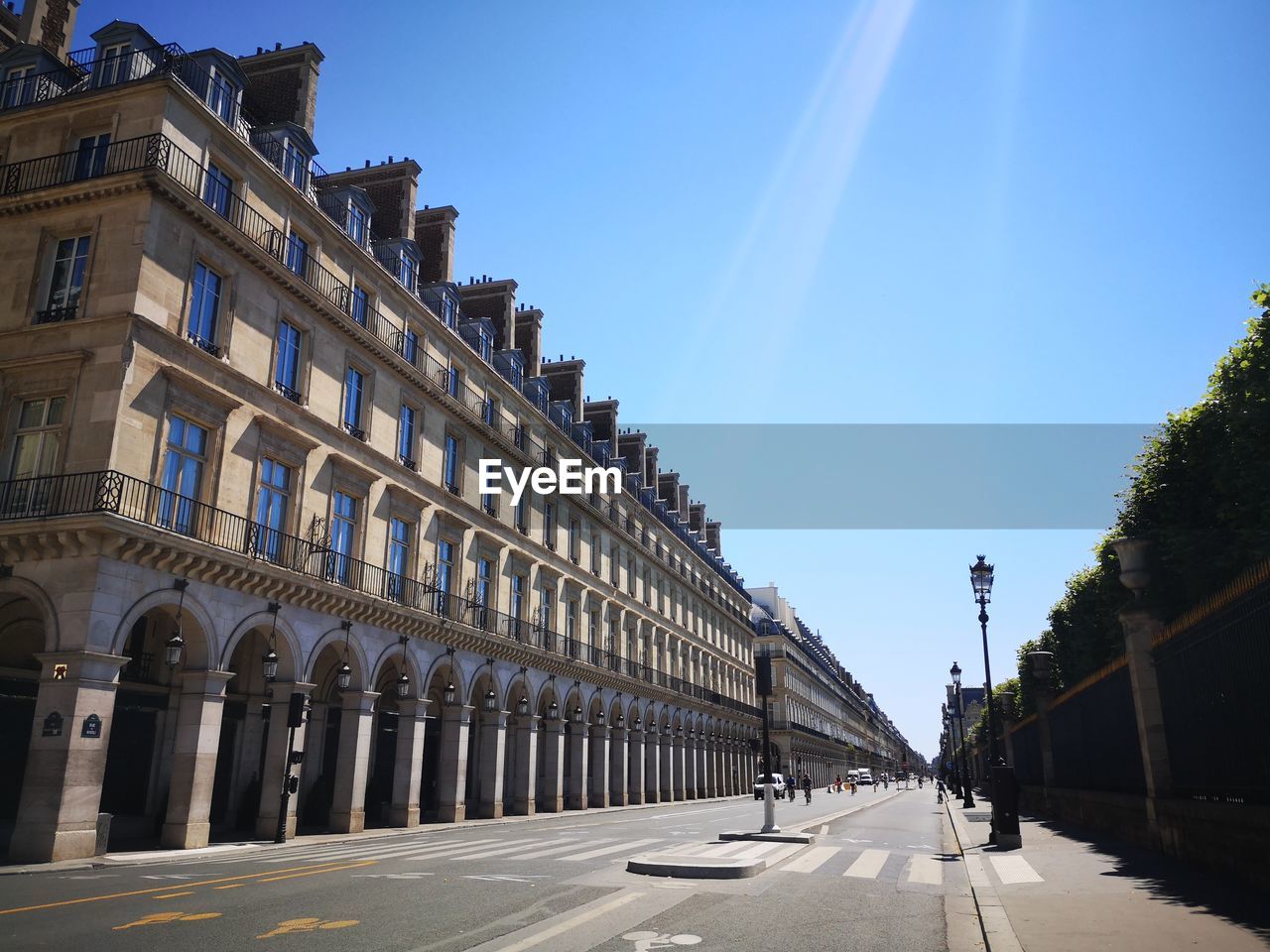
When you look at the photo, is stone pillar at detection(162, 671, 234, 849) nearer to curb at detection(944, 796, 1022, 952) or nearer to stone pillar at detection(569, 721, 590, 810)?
curb at detection(944, 796, 1022, 952)

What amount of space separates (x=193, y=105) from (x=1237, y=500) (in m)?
26.3

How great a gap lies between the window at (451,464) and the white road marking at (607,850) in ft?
51.4

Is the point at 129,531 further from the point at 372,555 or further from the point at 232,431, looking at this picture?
the point at 372,555

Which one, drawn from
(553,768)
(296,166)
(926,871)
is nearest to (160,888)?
(926,871)

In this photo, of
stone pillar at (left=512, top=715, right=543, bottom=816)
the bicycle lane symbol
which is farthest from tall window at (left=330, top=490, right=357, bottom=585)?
the bicycle lane symbol

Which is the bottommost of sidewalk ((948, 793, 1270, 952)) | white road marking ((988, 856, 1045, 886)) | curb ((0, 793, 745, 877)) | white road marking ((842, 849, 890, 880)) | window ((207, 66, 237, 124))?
curb ((0, 793, 745, 877))

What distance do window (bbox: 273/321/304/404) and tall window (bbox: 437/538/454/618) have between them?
847cm

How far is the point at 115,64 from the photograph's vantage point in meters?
22.1

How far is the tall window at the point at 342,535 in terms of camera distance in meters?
25.7

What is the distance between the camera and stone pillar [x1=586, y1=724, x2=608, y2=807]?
44844 millimetres

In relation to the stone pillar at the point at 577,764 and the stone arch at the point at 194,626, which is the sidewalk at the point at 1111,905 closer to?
the stone arch at the point at 194,626

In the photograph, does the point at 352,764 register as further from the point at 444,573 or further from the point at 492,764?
the point at 492,764

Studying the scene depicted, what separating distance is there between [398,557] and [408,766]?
647 cm

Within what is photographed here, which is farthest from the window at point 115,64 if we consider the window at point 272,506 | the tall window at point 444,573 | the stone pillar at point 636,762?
the stone pillar at point 636,762
